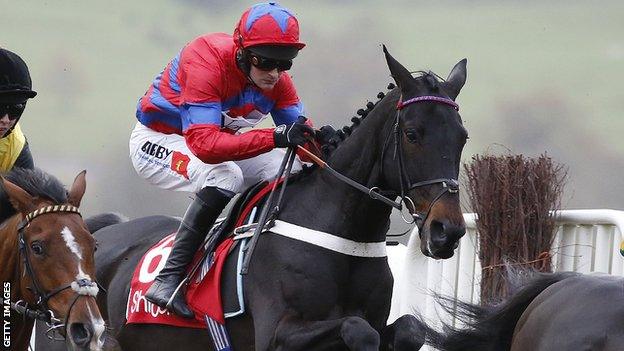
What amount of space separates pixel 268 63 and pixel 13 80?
1.29m

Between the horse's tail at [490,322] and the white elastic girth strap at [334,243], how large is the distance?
444mm

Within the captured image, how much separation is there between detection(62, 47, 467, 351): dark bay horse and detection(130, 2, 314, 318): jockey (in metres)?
0.29

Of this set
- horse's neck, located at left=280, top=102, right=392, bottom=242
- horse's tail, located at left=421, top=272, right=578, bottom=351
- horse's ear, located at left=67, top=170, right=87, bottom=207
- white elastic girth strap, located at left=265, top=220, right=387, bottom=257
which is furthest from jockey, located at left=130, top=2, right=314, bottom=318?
horse's tail, located at left=421, top=272, right=578, bottom=351

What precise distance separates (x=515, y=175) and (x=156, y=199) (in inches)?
281

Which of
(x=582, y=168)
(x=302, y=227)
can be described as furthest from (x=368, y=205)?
(x=582, y=168)

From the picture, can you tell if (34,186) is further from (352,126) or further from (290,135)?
(352,126)

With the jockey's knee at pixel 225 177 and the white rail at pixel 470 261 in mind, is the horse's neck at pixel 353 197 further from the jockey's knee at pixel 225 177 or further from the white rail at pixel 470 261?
the white rail at pixel 470 261

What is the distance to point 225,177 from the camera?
645 centimetres

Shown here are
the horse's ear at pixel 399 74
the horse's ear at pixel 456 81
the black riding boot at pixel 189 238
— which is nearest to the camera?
the horse's ear at pixel 399 74

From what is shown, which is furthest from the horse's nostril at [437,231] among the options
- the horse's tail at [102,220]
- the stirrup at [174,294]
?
the horse's tail at [102,220]

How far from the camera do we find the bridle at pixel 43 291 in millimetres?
5596

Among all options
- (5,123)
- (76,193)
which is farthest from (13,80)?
(76,193)

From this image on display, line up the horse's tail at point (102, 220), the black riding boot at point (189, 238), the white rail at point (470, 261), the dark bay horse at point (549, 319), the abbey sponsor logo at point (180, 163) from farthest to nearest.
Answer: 1. the horse's tail at point (102, 220)
2. the white rail at point (470, 261)
3. the abbey sponsor logo at point (180, 163)
4. the black riding boot at point (189, 238)
5. the dark bay horse at point (549, 319)

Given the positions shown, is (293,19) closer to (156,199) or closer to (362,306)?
(362,306)
